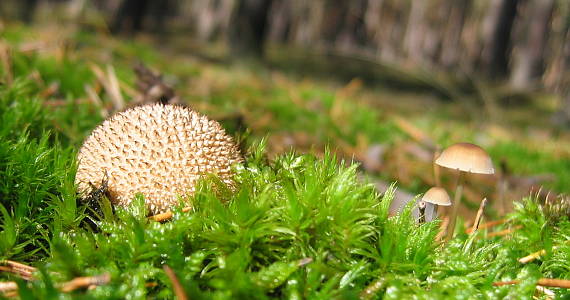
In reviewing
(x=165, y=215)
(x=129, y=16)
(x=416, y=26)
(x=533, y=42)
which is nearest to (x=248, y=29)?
(x=129, y=16)

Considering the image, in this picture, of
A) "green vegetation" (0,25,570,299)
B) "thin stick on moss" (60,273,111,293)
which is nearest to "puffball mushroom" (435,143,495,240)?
"green vegetation" (0,25,570,299)

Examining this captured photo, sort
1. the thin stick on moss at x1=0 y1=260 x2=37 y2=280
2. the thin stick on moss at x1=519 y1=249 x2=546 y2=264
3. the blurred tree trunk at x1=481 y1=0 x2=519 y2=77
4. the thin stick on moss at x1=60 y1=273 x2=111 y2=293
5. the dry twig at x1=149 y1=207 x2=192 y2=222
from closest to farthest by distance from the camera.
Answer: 1. the thin stick on moss at x1=60 y1=273 x2=111 y2=293
2. the thin stick on moss at x1=0 y1=260 x2=37 y2=280
3. the dry twig at x1=149 y1=207 x2=192 y2=222
4. the thin stick on moss at x1=519 y1=249 x2=546 y2=264
5. the blurred tree trunk at x1=481 y1=0 x2=519 y2=77

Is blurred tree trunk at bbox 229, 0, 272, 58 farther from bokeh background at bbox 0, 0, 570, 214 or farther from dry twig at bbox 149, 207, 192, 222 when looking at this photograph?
dry twig at bbox 149, 207, 192, 222

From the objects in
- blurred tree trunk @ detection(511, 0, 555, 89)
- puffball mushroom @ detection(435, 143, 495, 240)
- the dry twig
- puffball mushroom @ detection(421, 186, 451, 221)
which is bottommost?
the dry twig

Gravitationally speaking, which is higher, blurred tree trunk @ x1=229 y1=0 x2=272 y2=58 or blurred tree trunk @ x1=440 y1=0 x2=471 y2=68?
A: blurred tree trunk @ x1=440 y1=0 x2=471 y2=68

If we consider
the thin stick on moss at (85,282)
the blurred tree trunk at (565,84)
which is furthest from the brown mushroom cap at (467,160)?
the blurred tree trunk at (565,84)

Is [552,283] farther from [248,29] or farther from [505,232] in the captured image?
[248,29]
